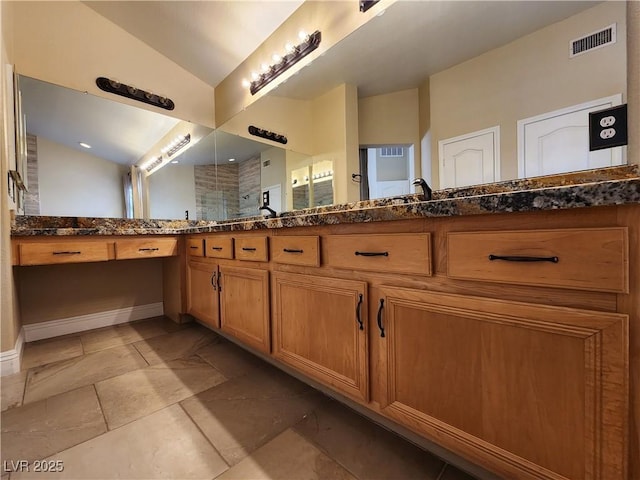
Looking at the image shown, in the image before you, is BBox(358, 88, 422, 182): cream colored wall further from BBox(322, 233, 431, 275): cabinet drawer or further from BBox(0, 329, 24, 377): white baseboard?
BBox(0, 329, 24, 377): white baseboard

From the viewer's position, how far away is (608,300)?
0.57 metres

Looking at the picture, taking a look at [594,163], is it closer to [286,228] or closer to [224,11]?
[286,228]

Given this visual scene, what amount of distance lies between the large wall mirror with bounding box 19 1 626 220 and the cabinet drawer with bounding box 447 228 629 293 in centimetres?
58

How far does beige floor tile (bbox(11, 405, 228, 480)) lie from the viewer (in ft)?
2.95

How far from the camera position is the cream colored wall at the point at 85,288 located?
85.4 inches

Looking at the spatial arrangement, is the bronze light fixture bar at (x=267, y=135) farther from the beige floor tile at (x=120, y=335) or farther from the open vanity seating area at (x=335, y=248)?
the beige floor tile at (x=120, y=335)

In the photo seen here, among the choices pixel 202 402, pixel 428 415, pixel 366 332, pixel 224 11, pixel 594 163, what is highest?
pixel 224 11

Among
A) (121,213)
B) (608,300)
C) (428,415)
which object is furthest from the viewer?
(121,213)

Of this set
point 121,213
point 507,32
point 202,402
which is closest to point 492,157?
point 507,32

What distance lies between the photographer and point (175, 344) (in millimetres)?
2008

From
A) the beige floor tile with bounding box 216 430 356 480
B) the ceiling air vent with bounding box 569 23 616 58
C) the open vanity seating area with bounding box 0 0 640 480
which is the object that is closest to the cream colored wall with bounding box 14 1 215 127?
the open vanity seating area with bounding box 0 0 640 480

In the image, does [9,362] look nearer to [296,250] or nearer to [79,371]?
[79,371]

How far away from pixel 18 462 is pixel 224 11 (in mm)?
2953

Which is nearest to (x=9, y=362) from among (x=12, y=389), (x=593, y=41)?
(x=12, y=389)
